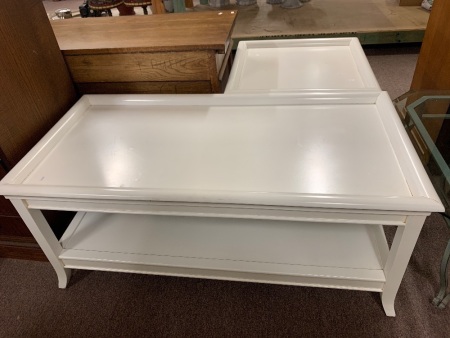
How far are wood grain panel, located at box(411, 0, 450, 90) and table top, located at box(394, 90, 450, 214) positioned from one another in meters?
0.10

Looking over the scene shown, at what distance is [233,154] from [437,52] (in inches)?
41.0

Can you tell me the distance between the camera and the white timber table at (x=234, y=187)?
0.79m

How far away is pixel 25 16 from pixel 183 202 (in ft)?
2.41

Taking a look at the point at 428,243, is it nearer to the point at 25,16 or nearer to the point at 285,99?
the point at 285,99

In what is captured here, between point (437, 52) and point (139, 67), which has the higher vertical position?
point (139, 67)

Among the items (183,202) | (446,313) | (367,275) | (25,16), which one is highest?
(25,16)

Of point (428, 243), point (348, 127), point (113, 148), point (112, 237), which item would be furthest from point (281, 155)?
point (428, 243)

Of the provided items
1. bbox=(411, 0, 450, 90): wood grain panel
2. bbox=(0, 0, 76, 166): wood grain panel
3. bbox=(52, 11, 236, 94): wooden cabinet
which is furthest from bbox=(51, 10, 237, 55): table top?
bbox=(411, 0, 450, 90): wood grain panel

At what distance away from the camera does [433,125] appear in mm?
1189

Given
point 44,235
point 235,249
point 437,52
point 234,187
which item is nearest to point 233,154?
point 234,187

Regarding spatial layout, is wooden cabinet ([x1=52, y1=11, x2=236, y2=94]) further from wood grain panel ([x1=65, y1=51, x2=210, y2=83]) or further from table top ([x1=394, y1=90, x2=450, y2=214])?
table top ([x1=394, y1=90, x2=450, y2=214])

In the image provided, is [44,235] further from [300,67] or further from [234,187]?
[300,67]

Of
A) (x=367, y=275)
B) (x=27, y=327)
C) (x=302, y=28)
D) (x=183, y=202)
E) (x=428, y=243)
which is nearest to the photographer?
(x=183, y=202)

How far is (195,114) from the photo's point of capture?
111 cm
